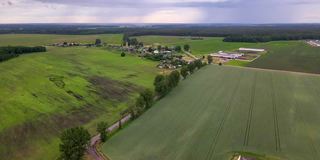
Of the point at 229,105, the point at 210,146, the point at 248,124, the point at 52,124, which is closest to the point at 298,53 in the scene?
the point at 229,105

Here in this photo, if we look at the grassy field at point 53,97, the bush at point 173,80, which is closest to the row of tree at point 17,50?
the grassy field at point 53,97

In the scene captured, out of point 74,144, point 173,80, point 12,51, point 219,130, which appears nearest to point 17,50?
point 12,51

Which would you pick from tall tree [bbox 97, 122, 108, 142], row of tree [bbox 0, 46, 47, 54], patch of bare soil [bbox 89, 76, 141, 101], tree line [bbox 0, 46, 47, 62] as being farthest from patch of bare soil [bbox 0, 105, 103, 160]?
row of tree [bbox 0, 46, 47, 54]

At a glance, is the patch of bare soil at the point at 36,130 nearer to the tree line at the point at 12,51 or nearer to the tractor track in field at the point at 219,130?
the tractor track in field at the point at 219,130

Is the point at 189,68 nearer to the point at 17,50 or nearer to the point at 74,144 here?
the point at 74,144

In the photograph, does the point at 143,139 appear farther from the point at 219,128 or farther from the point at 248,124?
the point at 248,124

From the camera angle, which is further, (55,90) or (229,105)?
(55,90)
